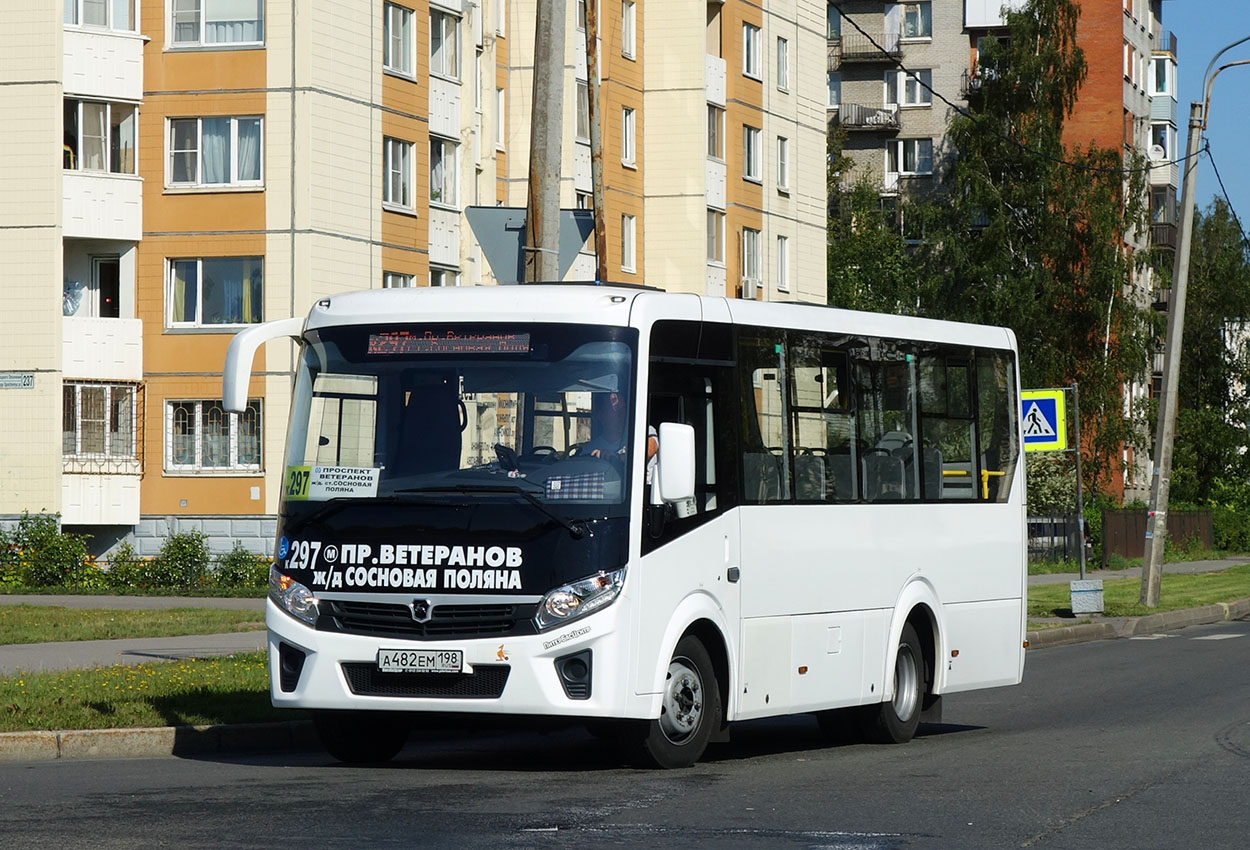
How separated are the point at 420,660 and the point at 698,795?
1.80 meters

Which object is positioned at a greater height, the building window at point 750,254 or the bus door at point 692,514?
the building window at point 750,254

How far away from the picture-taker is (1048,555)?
50750 mm

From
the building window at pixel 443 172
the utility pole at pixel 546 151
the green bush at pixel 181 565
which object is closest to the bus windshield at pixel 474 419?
the utility pole at pixel 546 151

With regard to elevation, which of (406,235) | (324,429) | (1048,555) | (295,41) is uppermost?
(295,41)

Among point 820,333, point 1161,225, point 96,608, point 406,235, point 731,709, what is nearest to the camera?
point 731,709

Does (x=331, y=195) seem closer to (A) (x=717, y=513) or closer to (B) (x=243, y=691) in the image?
(B) (x=243, y=691)

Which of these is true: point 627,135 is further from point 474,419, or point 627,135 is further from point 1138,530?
point 474,419

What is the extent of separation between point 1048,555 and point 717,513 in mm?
39741

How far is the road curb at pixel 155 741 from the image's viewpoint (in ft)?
41.6

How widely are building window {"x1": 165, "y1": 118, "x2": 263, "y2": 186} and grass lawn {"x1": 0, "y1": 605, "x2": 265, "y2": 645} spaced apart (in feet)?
51.0

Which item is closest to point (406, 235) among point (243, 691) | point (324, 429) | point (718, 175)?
point (718, 175)

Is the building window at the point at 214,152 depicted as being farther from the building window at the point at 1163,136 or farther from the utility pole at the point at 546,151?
the building window at the point at 1163,136

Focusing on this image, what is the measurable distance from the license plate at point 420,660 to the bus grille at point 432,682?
28mm

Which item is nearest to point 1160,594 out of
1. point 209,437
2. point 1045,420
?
point 1045,420
